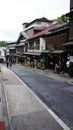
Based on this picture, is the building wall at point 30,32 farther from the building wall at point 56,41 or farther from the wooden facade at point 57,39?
the building wall at point 56,41

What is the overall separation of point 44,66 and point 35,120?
118 ft


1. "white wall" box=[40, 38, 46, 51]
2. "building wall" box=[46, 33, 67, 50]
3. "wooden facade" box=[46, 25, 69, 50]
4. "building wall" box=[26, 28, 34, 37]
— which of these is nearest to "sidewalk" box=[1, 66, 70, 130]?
"wooden facade" box=[46, 25, 69, 50]

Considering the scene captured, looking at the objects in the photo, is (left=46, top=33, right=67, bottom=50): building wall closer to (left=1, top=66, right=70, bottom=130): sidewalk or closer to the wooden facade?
the wooden facade

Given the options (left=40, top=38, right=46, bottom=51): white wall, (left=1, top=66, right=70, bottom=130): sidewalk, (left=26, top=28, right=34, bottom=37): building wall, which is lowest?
(left=1, top=66, right=70, bottom=130): sidewalk

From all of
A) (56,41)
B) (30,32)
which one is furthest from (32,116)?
(30,32)

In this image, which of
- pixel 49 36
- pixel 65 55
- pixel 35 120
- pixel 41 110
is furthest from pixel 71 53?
pixel 35 120

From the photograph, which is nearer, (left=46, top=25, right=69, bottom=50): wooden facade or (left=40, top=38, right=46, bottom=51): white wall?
(left=46, top=25, right=69, bottom=50): wooden facade

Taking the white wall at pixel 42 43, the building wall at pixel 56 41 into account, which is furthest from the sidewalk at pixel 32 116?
the white wall at pixel 42 43

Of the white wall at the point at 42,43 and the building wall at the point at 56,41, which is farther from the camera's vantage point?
the white wall at the point at 42,43

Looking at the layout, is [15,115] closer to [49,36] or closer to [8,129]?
[8,129]

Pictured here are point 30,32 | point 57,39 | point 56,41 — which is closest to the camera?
point 57,39

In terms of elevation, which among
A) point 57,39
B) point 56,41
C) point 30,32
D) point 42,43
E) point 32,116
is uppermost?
point 30,32

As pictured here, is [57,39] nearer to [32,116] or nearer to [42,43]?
[42,43]

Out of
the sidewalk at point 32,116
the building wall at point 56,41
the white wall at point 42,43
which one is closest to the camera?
the sidewalk at point 32,116
